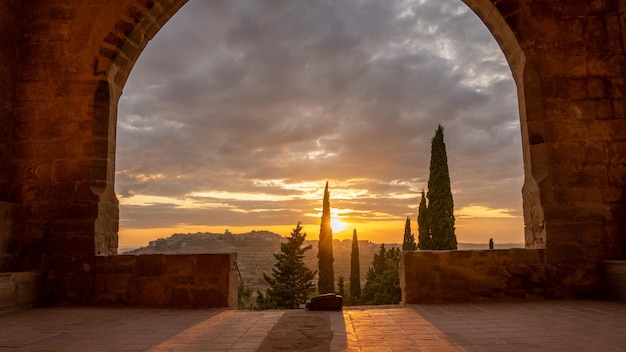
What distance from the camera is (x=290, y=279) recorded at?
2138 cm

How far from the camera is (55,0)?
16.4ft

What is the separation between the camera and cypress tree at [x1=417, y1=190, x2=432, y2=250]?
18.4 m

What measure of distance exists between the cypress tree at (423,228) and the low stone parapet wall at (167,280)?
1471 centimetres

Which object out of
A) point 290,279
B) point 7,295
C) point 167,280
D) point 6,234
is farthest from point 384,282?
point 7,295

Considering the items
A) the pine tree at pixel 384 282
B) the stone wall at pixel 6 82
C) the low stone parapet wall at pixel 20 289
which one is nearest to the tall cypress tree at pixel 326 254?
the pine tree at pixel 384 282

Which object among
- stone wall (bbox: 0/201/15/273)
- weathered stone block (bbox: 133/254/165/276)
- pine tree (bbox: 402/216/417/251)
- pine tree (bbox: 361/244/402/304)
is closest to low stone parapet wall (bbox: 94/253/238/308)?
weathered stone block (bbox: 133/254/165/276)

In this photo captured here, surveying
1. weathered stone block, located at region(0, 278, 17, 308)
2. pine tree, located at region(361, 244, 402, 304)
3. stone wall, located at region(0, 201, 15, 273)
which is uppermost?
stone wall, located at region(0, 201, 15, 273)

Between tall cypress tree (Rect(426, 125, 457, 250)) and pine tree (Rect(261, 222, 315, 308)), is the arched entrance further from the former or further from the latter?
pine tree (Rect(261, 222, 315, 308))

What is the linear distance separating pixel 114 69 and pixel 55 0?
1077 mm

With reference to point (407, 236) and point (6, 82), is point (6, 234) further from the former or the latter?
point (407, 236)

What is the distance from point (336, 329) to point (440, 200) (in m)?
15.3

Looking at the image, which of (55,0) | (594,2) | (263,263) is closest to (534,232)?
(594,2)

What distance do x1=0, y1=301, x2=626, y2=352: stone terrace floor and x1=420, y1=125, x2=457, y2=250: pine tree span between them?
537 inches

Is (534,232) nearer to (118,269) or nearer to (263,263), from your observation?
(118,269)
